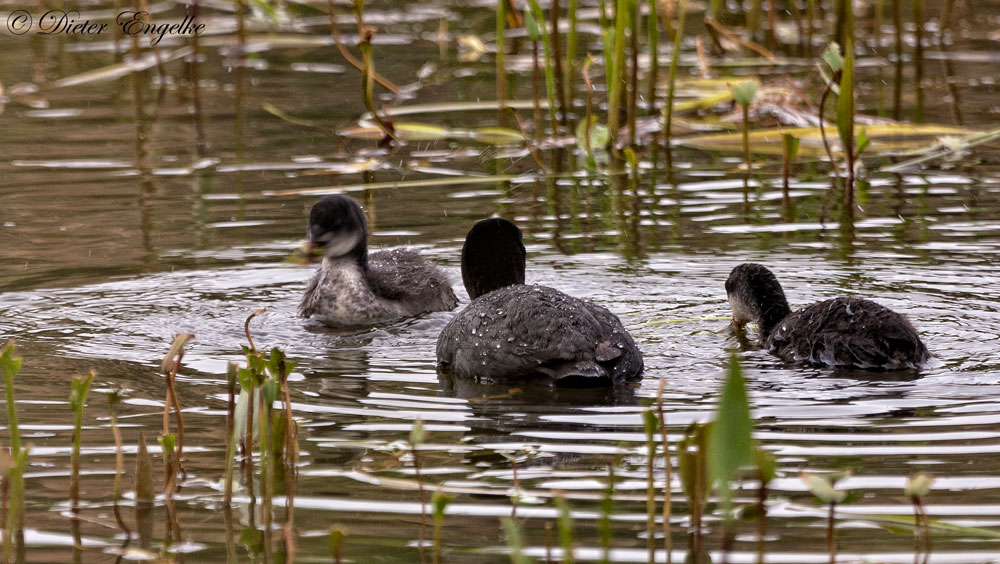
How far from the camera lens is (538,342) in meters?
6.37

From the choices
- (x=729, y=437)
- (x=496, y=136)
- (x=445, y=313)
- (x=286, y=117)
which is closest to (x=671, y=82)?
(x=496, y=136)

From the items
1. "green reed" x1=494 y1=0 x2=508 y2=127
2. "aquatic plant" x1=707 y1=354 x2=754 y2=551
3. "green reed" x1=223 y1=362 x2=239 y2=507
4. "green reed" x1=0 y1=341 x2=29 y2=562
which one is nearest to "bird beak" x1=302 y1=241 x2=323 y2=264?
"green reed" x1=494 y1=0 x2=508 y2=127

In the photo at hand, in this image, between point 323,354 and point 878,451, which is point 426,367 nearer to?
point 323,354

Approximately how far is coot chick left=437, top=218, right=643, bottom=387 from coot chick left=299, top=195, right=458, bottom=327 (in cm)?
120

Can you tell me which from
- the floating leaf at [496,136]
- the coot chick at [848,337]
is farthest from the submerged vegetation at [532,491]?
the floating leaf at [496,136]

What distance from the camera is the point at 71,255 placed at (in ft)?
29.0

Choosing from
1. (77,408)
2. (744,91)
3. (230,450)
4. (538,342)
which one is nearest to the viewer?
(77,408)

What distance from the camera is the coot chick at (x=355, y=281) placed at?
318 inches

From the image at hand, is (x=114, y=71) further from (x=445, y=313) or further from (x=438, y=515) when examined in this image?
(x=438, y=515)

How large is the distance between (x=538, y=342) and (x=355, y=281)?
82.2 inches

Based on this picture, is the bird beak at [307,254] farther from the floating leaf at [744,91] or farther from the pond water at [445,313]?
the floating leaf at [744,91]

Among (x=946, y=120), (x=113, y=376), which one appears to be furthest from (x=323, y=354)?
(x=946, y=120)

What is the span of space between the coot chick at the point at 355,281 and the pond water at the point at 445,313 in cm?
15

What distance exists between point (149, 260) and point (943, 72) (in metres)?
8.57
